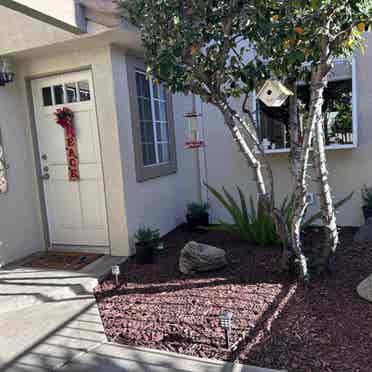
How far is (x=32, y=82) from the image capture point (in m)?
4.41

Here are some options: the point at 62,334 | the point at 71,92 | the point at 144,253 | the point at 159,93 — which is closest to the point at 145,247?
the point at 144,253

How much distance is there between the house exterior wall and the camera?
4688mm

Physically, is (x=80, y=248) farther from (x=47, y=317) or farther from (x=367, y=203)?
(x=367, y=203)

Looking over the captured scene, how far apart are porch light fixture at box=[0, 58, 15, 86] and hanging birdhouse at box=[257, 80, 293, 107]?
9.77ft

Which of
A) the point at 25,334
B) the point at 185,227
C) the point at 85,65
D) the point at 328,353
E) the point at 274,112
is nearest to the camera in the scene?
the point at 328,353

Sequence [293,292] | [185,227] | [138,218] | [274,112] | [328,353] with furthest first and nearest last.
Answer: [185,227]
[274,112]
[138,218]
[293,292]
[328,353]

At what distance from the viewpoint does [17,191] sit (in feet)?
14.1

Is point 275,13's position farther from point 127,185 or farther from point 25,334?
point 25,334

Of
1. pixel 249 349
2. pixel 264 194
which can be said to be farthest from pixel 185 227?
pixel 249 349

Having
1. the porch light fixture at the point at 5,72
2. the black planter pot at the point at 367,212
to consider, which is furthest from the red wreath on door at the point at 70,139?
the black planter pot at the point at 367,212

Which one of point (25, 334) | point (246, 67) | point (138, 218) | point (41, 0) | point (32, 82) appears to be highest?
point (41, 0)

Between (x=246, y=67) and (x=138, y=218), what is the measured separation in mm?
2277

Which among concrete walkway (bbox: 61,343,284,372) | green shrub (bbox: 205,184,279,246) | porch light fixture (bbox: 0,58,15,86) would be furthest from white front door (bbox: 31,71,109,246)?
concrete walkway (bbox: 61,343,284,372)

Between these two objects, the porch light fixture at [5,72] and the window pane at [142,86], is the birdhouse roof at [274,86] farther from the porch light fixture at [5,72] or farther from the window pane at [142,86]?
the porch light fixture at [5,72]
